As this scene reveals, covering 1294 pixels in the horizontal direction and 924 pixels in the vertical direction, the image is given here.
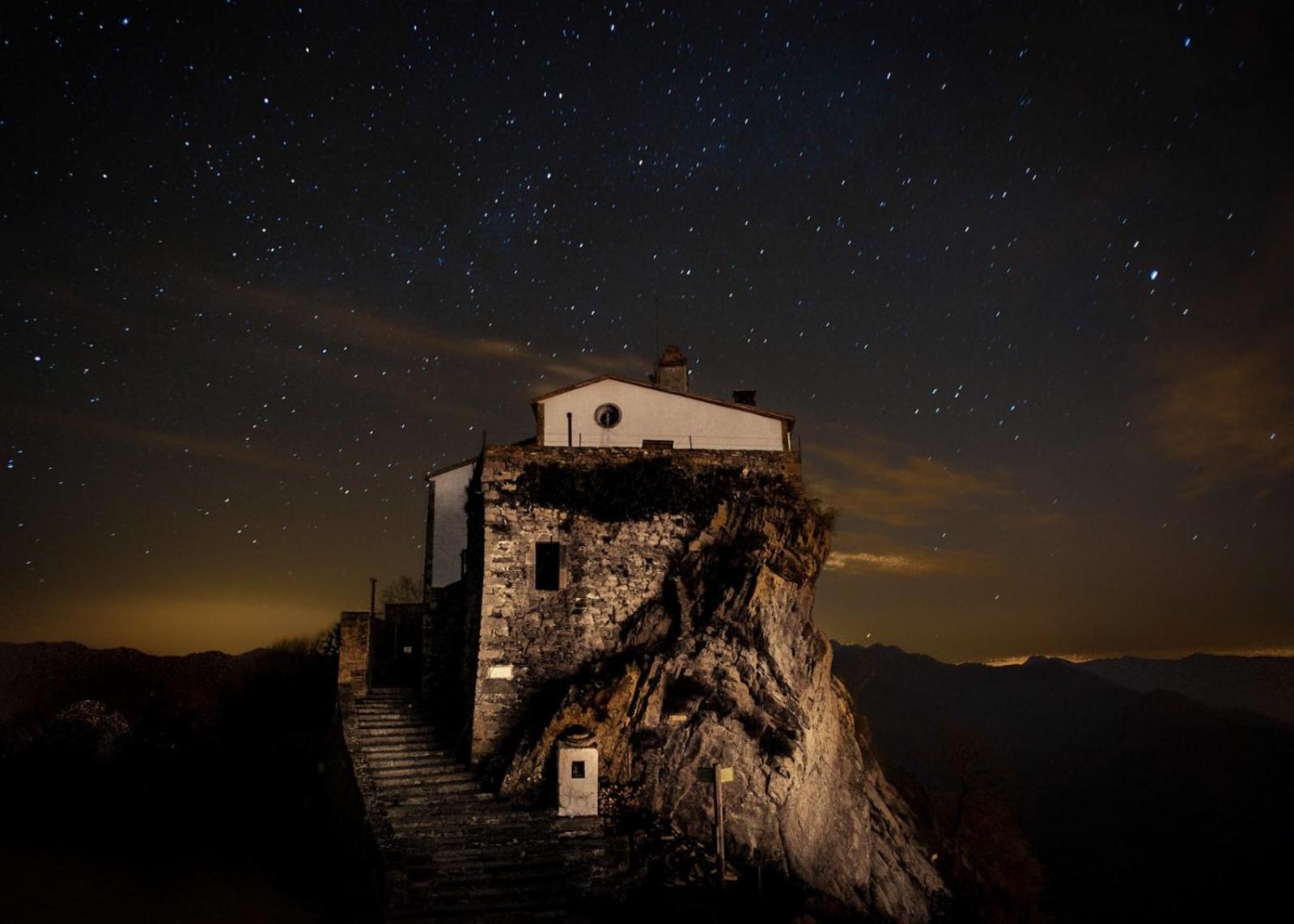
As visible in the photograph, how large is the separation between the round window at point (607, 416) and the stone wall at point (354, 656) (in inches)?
338

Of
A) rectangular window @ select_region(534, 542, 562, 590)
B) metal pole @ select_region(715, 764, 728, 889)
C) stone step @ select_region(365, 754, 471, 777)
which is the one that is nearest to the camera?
metal pole @ select_region(715, 764, 728, 889)

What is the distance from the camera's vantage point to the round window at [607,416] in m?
24.4

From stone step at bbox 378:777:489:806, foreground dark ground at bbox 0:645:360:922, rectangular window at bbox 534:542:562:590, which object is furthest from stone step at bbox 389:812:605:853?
rectangular window at bbox 534:542:562:590

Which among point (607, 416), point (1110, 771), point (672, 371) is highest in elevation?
point (672, 371)

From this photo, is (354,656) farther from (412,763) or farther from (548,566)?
(548,566)

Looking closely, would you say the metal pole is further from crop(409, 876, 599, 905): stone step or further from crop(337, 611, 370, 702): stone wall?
crop(337, 611, 370, 702): stone wall

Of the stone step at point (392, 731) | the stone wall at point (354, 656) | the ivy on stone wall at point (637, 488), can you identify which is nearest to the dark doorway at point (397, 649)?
the stone wall at point (354, 656)

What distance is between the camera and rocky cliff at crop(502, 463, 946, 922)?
1795 cm

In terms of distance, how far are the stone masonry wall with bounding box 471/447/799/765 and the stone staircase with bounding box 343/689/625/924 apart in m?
2.10

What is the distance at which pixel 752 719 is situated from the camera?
19.1m

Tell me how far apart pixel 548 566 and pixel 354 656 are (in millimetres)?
6522

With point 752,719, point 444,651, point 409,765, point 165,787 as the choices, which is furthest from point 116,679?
point 752,719

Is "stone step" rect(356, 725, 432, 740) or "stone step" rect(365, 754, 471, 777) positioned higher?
"stone step" rect(356, 725, 432, 740)

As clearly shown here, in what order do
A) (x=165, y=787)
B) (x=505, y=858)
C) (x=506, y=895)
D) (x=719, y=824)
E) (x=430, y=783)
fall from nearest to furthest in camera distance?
(x=506, y=895)
(x=719, y=824)
(x=505, y=858)
(x=430, y=783)
(x=165, y=787)
